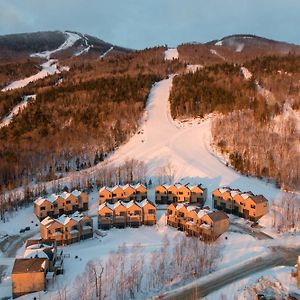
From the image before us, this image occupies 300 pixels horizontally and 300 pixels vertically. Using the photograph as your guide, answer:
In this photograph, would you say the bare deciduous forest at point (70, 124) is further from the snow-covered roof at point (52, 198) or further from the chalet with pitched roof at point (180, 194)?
the chalet with pitched roof at point (180, 194)

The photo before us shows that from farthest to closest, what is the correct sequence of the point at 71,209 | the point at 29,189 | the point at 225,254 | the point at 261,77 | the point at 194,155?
the point at 261,77
the point at 194,155
the point at 29,189
the point at 71,209
the point at 225,254

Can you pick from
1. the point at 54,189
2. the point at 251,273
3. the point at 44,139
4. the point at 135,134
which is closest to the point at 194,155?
the point at 135,134

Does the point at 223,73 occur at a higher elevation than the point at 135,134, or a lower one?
higher

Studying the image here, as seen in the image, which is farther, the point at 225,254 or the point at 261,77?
the point at 261,77

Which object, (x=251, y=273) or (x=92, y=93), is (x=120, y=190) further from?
(x=92, y=93)

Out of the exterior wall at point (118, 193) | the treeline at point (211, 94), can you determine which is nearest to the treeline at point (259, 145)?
the treeline at point (211, 94)

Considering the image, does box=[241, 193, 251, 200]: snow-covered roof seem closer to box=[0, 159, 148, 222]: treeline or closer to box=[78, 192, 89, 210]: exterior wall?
box=[0, 159, 148, 222]: treeline

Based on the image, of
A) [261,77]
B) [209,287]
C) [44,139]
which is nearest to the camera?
[209,287]
